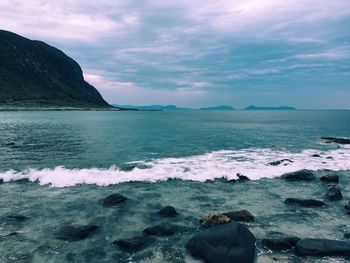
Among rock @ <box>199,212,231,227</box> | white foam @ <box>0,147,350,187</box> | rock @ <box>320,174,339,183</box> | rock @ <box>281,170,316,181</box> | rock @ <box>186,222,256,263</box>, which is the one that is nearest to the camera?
rock @ <box>186,222,256,263</box>

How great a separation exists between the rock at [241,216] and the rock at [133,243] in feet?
17.8

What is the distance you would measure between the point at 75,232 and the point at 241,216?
32.3ft

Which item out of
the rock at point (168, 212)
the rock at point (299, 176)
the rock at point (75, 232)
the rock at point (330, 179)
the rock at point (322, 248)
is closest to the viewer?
the rock at point (322, 248)

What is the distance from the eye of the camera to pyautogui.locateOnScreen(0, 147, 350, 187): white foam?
28.4 meters

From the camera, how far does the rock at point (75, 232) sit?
15633mm

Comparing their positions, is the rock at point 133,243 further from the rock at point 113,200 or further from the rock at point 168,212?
the rock at point 113,200

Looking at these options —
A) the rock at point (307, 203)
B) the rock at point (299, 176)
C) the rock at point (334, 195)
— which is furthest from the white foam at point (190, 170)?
the rock at point (307, 203)

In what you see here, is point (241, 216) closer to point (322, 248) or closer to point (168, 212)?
point (168, 212)

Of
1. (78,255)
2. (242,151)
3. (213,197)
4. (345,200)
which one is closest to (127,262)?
(78,255)

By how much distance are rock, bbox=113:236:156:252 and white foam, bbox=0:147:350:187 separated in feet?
40.7

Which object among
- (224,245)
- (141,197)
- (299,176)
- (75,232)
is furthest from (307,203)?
(75,232)

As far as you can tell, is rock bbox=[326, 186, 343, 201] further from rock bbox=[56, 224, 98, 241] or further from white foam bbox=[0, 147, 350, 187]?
rock bbox=[56, 224, 98, 241]

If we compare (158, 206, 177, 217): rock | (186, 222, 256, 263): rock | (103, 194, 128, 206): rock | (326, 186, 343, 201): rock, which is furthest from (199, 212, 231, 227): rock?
(326, 186, 343, 201): rock

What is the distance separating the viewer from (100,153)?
4366 cm
